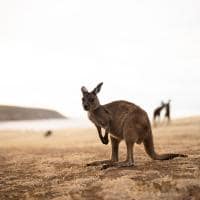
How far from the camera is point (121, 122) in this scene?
7730 mm

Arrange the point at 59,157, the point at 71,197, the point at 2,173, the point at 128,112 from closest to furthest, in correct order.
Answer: the point at 71,197 → the point at 128,112 → the point at 2,173 → the point at 59,157

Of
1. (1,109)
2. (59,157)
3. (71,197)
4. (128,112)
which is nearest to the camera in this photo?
(71,197)

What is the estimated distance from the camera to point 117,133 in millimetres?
7801

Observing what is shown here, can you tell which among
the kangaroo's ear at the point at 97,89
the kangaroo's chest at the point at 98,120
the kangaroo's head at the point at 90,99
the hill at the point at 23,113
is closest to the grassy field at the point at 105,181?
the kangaroo's chest at the point at 98,120

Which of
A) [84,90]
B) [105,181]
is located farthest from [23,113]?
[105,181]

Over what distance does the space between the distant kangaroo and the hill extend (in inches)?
1623

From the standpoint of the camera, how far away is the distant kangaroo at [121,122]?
7594 mm

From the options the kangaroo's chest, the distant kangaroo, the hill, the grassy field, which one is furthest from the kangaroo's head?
the hill

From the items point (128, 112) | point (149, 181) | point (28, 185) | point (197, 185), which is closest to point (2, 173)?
point (28, 185)

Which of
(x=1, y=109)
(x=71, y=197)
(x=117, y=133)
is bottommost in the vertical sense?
(x=71, y=197)

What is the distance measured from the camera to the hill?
50.0 meters

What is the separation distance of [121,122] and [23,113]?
47115 mm

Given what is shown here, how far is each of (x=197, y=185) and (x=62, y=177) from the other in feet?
7.69

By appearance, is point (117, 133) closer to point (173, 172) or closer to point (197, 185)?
point (173, 172)
